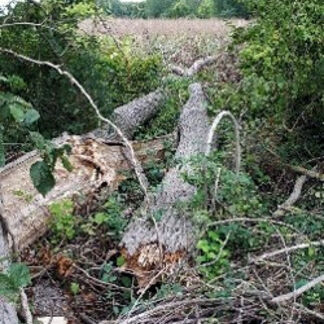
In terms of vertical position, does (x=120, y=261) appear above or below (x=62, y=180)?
below

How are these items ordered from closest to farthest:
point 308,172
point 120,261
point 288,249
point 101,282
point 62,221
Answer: point 288,249 < point 101,282 < point 120,261 < point 62,221 < point 308,172

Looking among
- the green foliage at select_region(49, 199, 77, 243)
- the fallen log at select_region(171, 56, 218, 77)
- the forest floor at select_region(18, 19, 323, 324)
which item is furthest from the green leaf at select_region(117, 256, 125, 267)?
the fallen log at select_region(171, 56, 218, 77)

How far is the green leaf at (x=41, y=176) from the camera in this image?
5.13 ft

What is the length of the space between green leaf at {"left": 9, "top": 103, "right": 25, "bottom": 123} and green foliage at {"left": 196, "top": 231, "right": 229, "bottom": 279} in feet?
8.45

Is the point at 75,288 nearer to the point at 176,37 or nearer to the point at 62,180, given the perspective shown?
the point at 62,180

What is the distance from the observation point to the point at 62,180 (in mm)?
5410

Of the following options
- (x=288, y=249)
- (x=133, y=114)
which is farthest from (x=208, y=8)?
(x=288, y=249)

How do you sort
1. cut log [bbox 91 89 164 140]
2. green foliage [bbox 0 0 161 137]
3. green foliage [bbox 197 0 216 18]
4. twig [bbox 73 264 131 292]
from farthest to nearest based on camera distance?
1. green foliage [bbox 197 0 216 18]
2. cut log [bbox 91 89 164 140]
3. green foliage [bbox 0 0 161 137]
4. twig [bbox 73 264 131 292]

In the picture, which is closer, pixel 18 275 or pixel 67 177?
pixel 18 275

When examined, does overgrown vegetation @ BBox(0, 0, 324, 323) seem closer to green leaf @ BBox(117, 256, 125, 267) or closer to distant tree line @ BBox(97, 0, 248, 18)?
green leaf @ BBox(117, 256, 125, 267)

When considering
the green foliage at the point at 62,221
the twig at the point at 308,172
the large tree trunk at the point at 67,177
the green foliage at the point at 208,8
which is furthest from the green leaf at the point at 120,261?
the green foliage at the point at 208,8

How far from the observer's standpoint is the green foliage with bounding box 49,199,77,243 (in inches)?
193

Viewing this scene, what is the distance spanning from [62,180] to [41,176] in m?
3.88

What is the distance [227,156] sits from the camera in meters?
5.75
